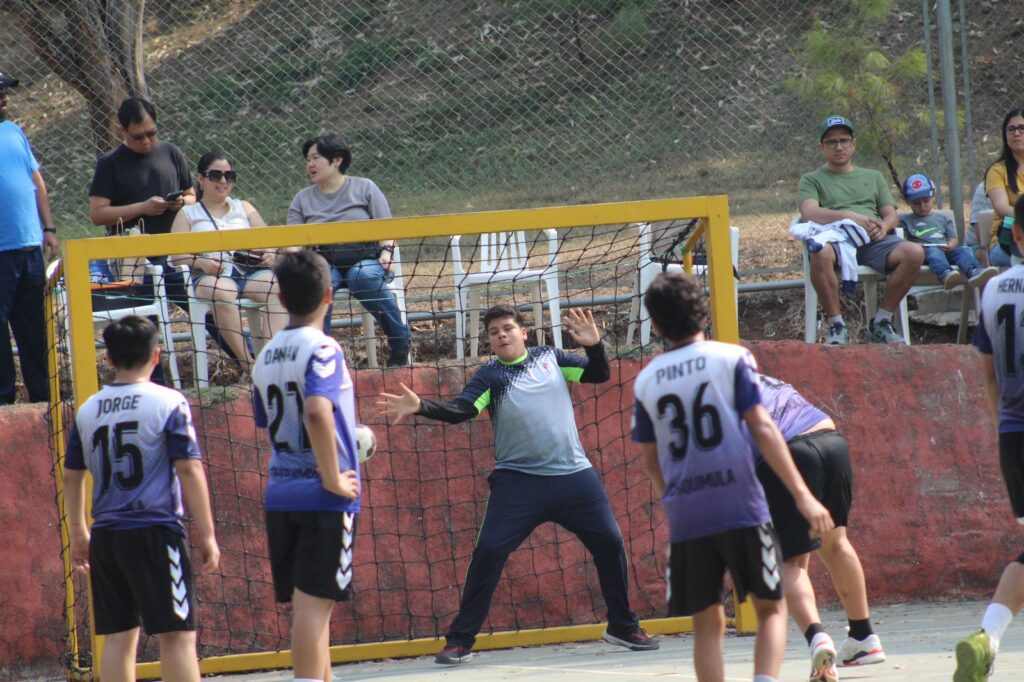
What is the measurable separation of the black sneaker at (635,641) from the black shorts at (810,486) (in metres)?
1.42

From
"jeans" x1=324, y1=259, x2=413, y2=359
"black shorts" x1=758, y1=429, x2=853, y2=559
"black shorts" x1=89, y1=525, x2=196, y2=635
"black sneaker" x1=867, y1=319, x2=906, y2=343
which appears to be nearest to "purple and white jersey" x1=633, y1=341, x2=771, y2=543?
"black shorts" x1=758, y1=429, x2=853, y2=559

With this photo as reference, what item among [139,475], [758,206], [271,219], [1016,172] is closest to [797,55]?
[758,206]

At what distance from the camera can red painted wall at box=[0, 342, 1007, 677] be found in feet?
22.2

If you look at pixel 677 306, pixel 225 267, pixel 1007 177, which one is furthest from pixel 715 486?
pixel 1007 177

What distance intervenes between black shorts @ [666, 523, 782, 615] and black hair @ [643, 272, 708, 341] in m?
0.68

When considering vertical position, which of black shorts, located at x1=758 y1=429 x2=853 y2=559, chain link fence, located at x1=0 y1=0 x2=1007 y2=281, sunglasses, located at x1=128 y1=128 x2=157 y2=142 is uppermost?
chain link fence, located at x1=0 y1=0 x2=1007 y2=281

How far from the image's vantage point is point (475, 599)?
19.9ft

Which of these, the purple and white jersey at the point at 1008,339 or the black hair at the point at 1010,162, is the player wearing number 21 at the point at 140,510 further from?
the black hair at the point at 1010,162

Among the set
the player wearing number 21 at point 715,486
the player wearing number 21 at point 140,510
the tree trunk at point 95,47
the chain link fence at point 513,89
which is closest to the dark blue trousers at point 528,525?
the player wearing number 21 at point 140,510

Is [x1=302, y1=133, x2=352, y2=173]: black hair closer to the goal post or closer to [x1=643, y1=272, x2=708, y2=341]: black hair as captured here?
the goal post

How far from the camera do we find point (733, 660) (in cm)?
575

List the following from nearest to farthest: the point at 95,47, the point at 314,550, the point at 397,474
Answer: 1. the point at 314,550
2. the point at 397,474
3. the point at 95,47

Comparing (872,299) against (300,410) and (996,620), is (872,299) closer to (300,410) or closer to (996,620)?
(996,620)

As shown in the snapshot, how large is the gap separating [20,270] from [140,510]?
334 cm
